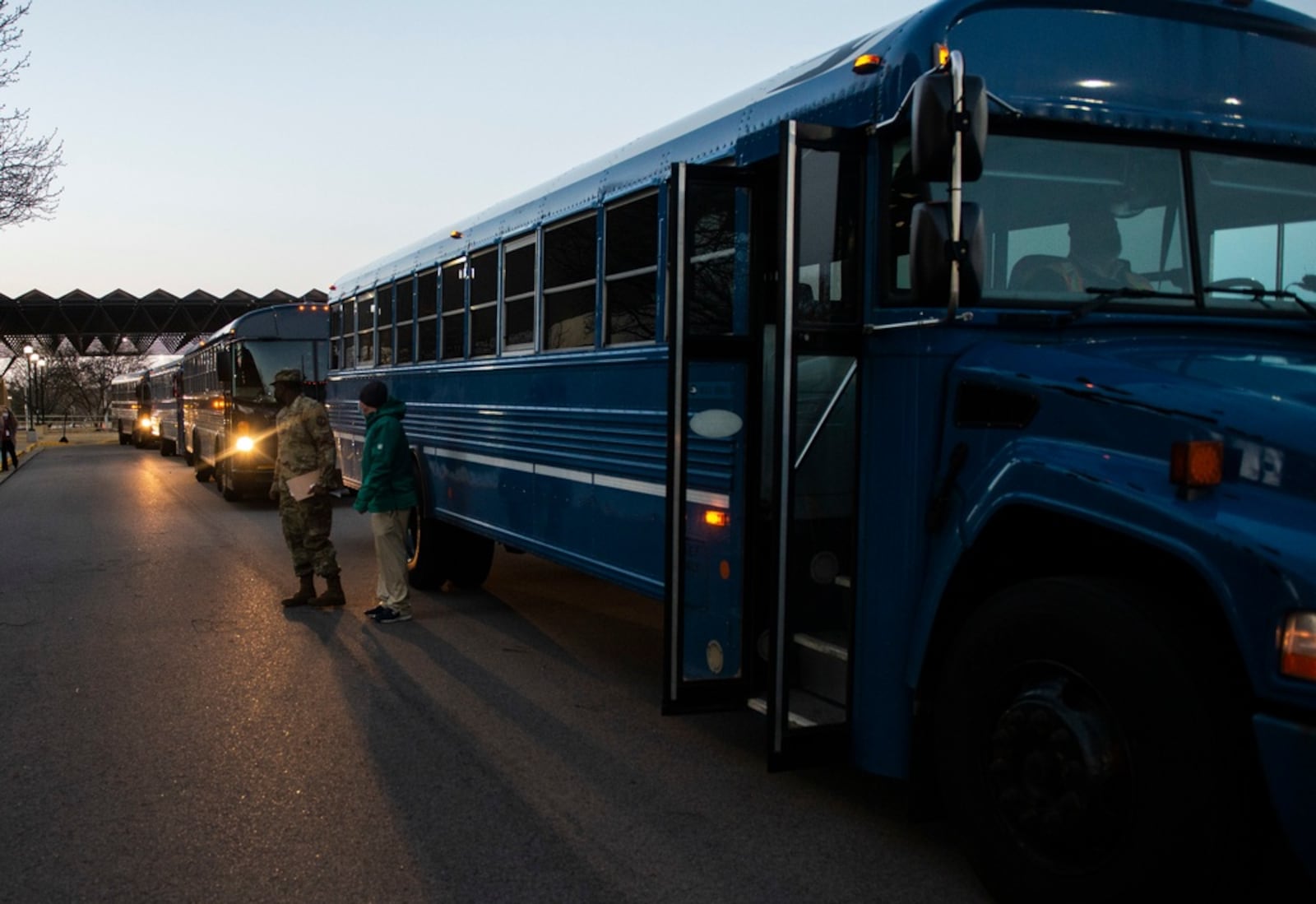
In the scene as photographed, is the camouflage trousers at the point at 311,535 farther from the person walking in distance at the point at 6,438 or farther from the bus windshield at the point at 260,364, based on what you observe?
the person walking in distance at the point at 6,438

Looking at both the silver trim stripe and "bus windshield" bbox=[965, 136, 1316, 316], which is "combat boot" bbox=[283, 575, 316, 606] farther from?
"bus windshield" bbox=[965, 136, 1316, 316]

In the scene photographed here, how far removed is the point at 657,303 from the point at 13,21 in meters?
15.7

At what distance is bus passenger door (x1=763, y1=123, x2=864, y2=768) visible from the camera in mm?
3961

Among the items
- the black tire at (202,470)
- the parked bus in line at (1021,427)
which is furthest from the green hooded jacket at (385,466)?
the black tire at (202,470)

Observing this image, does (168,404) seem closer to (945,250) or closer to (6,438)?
(6,438)

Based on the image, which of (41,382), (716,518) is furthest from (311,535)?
(41,382)

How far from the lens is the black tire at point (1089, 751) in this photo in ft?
9.34

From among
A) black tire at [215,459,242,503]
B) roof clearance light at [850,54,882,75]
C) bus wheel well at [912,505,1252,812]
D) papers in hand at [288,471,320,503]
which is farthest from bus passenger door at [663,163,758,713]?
black tire at [215,459,242,503]

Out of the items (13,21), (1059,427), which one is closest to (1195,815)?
(1059,427)

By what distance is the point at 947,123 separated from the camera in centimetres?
335

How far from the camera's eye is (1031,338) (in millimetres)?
3625

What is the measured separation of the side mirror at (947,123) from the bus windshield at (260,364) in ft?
51.9

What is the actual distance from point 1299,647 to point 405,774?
140 inches

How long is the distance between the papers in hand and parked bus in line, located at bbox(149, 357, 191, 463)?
21.6m
